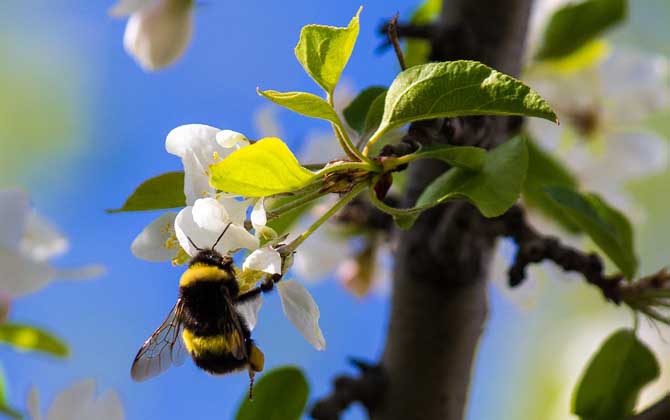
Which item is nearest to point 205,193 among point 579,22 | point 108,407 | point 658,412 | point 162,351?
point 162,351

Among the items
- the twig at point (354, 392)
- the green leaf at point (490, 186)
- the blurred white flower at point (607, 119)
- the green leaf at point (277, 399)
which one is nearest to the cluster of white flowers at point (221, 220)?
the green leaf at point (490, 186)

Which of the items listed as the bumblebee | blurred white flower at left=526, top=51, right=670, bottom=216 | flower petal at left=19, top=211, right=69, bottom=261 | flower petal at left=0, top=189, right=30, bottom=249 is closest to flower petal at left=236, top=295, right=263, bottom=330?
the bumblebee

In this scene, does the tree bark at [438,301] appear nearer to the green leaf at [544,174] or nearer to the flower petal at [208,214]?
the green leaf at [544,174]

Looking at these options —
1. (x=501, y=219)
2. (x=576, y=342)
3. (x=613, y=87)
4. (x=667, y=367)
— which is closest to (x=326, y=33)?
(x=501, y=219)

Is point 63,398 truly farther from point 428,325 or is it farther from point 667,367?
point 667,367

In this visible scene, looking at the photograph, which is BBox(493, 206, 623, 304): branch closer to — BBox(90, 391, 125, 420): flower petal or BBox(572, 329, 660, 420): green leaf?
BBox(572, 329, 660, 420): green leaf
